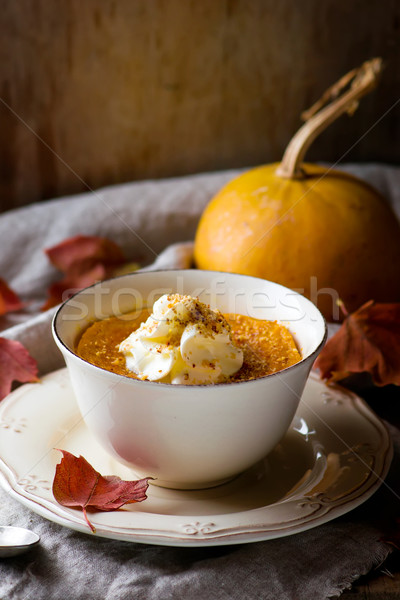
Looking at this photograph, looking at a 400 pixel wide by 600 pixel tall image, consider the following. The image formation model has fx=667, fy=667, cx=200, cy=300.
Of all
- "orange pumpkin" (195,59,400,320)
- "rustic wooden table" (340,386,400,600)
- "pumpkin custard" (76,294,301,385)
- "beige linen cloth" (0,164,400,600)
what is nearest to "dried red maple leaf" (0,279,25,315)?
"orange pumpkin" (195,59,400,320)


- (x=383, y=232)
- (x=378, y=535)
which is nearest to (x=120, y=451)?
(x=378, y=535)

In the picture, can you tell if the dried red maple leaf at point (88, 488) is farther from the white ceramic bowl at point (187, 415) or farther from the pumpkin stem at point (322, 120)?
the pumpkin stem at point (322, 120)

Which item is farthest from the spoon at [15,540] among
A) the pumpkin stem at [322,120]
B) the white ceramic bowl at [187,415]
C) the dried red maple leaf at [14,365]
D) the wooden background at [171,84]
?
the wooden background at [171,84]

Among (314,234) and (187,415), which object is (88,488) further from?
(314,234)

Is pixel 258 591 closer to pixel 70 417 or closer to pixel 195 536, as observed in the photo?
pixel 195 536

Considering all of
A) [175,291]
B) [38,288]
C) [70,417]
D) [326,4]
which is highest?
[326,4]

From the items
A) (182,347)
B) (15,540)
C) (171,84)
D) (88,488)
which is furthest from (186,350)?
(171,84)
